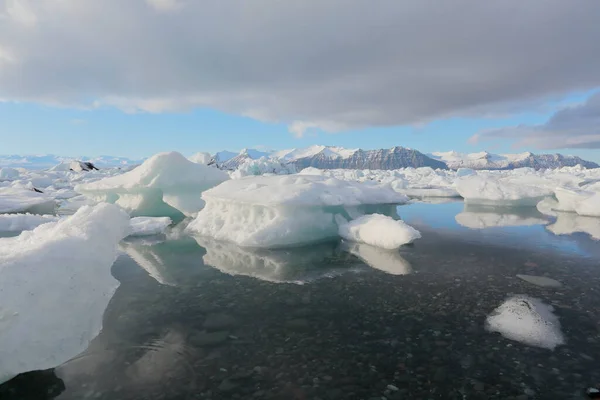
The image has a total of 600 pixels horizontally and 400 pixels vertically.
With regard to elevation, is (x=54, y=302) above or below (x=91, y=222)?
below

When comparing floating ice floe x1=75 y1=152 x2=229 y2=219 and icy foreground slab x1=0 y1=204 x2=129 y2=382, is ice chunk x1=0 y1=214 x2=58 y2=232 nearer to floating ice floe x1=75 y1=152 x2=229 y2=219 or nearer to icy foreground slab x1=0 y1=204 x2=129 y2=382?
floating ice floe x1=75 y1=152 x2=229 y2=219

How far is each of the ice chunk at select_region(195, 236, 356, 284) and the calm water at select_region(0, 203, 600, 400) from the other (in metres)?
0.08

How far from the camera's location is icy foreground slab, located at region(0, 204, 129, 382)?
3781 millimetres

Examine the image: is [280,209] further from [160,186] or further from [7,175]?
[7,175]

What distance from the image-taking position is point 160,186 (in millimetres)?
17906

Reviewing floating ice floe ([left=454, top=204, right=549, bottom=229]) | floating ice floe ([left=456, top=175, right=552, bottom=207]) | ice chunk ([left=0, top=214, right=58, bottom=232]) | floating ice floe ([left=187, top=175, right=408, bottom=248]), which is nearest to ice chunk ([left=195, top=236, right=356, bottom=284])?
floating ice floe ([left=187, top=175, right=408, bottom=248])

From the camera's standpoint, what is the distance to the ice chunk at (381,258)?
9.02 metres

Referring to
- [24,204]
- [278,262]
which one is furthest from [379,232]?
[24,204]

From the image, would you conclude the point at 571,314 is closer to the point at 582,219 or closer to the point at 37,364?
the point at 37,364

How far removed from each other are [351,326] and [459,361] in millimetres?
1655

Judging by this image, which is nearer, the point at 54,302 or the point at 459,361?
the point at 54,302

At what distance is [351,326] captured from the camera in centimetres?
577

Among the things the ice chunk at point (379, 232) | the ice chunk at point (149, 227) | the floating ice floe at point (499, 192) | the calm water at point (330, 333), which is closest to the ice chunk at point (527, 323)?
the calm water at point (330, 333)

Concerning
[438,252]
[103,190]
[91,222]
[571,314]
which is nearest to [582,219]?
[438,252]
